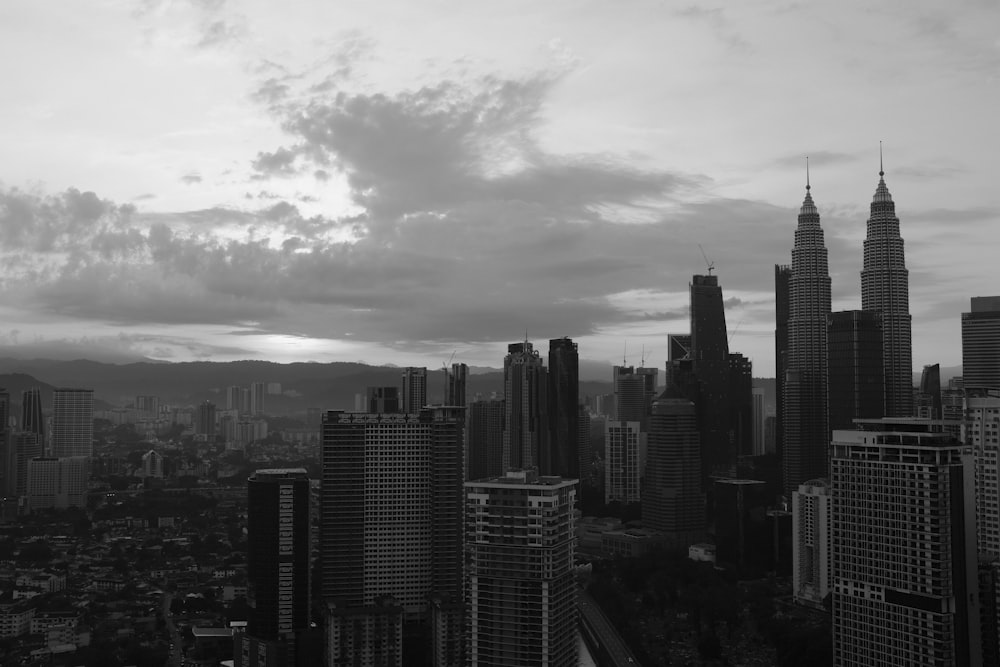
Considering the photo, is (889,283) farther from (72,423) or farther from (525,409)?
(72,423)

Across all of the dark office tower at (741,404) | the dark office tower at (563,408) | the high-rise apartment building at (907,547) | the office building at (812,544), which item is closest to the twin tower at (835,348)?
the dark office tower at (741,404)

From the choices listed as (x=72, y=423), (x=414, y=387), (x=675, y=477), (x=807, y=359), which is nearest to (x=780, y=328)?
(x=807, y=359)

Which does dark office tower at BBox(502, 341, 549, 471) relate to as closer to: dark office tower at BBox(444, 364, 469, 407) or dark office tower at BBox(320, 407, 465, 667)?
dark office tower at BBox(444, 364, 469, 407)

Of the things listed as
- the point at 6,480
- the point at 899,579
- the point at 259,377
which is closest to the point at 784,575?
the point at 899,579

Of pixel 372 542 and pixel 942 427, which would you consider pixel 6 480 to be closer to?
pixel 372 542

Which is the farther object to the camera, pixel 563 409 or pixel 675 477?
pixel 563 409

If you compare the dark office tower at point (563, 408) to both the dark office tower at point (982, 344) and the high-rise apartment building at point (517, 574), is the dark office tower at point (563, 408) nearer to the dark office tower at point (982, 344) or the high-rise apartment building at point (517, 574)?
the dark office tower at point (982, 344)

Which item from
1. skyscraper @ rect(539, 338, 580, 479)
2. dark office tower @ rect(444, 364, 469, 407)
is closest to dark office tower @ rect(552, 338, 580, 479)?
skyscraper @ rect(539, 338, 580, 479)
